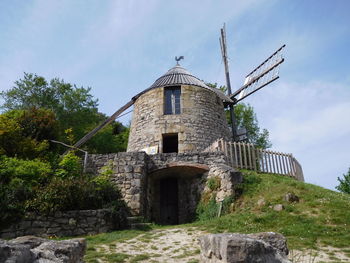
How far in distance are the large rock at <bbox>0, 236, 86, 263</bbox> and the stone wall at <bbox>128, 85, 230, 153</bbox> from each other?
10.3m

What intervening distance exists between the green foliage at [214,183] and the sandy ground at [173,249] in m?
2.59

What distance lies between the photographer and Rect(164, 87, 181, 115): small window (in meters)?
14.6

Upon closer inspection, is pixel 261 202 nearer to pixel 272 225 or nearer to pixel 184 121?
pixel 272 225

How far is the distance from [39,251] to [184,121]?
11.6 meters

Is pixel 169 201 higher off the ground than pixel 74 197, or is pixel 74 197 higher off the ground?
pixel 169 201

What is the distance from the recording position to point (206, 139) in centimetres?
1415

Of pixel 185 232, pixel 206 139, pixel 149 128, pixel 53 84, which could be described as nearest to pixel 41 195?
pixel 185 232

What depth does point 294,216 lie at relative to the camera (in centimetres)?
763

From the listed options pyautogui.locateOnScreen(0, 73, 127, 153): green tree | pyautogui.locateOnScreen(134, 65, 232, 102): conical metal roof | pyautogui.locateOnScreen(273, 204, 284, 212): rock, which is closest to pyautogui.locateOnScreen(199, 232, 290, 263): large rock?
pyautogui.locateOnScreen(273, 204, 284, 212): rock

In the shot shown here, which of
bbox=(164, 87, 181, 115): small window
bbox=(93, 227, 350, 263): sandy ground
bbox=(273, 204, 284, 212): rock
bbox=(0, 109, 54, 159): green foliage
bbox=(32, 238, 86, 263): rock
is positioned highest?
bbox=(164, 87, 181, 115): small window

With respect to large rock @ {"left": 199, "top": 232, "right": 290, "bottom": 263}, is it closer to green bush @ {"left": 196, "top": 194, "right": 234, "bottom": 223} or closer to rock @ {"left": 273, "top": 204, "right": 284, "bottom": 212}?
rock @ {"left": 273, "top": 204, "right": 284, "bottom": 212}

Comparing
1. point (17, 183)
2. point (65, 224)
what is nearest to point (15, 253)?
point (65, 224)

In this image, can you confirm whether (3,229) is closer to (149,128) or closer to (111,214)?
(111,214)

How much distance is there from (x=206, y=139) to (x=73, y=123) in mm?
10954
